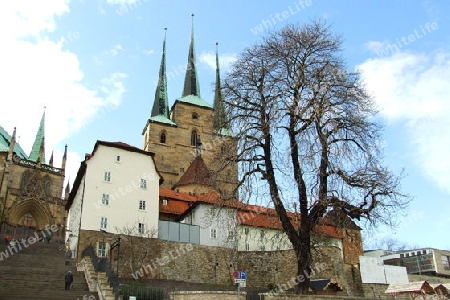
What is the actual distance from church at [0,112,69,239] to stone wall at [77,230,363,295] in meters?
15.5

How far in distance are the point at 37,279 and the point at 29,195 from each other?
27.8 m

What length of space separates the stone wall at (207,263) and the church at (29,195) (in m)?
15.5

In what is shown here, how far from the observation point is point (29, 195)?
151 ft

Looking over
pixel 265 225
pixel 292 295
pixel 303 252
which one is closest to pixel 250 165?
pixel 303 252

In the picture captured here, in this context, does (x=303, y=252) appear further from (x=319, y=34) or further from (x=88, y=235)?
(x=88, y=235)

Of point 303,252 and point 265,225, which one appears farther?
point 265,225

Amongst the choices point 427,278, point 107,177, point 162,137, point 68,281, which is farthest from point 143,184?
point 427,278

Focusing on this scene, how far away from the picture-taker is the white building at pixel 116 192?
107 feet

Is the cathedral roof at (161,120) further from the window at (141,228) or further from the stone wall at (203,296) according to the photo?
the stone wall at (203,296)

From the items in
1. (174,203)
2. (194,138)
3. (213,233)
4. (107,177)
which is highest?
(194,138)

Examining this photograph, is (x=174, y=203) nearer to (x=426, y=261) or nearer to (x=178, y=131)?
(x=178, y=131)

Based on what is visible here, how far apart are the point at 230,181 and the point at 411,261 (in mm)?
46570

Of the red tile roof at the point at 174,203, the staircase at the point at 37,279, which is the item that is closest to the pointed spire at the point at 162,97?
the red tile roof at the point at 174,203

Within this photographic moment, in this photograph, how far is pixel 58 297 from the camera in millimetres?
17953
